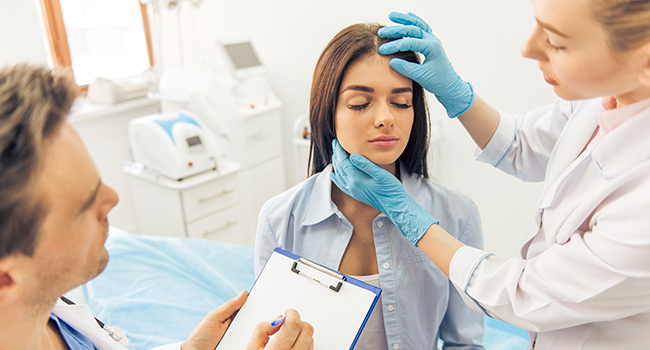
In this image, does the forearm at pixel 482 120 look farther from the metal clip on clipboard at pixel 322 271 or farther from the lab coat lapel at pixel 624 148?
the metal clip on clipboard at pixel 322 271

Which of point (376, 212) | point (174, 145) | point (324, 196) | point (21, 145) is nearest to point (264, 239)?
point (324, 196)

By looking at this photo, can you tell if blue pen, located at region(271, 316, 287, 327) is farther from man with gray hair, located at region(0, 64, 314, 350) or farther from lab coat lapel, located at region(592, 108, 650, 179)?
lab coat lapel, located at region(592, 108, 650, 179)

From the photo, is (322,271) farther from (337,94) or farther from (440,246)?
(337,94)

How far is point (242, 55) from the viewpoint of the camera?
9.43ft

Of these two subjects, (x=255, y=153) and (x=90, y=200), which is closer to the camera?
(x=90, y=200)

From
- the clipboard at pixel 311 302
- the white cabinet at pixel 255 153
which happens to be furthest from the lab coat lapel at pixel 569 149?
the white cabinet at pixel 255 153

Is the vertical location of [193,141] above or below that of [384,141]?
below

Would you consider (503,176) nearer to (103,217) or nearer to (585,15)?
(585,15)

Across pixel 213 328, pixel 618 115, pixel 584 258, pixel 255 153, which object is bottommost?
pixel 255 153

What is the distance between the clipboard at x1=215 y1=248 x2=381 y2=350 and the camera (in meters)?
0.84

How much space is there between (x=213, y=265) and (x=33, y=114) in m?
1.44

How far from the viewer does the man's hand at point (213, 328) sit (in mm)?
931

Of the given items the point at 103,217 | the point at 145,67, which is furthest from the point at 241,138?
the point at 103,217

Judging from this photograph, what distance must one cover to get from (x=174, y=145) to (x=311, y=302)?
5.69 feet
